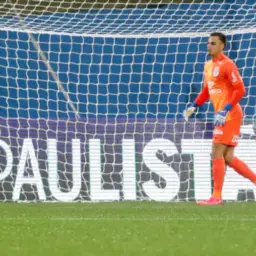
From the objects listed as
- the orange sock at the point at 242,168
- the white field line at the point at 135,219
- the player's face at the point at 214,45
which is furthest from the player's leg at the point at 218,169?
the white field line at the point at 135,219

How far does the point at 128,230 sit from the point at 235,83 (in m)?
2.88

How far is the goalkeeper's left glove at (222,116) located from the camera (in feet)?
31.7

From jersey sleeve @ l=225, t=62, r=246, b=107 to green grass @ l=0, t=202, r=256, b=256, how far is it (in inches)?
38.7

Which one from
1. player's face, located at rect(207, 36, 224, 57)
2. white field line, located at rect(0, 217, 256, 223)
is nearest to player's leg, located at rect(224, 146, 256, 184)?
player's face, located at rect(207, 36, 224, 57)

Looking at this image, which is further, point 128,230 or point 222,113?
point 222,113

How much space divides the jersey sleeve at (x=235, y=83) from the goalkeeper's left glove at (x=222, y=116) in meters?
0.07

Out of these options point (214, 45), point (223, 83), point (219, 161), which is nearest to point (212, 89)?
point (223, 83)

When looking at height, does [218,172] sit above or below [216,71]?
below

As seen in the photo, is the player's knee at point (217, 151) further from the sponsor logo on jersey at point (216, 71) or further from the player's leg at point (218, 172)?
the sponsor logo on jersey at point (216, 71)

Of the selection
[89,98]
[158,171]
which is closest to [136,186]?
[158,171]

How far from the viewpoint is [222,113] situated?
9672 mm

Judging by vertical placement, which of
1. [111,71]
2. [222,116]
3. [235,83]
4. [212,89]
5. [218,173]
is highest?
[235,83]

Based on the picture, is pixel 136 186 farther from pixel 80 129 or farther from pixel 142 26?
pixel 142 26

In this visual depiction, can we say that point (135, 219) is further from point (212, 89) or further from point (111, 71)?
point (111, 71)
